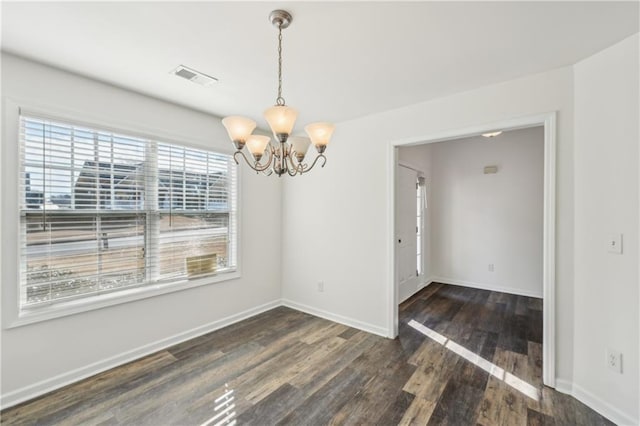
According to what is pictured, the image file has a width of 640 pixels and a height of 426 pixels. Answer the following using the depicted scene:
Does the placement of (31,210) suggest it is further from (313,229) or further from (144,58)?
(313,229)

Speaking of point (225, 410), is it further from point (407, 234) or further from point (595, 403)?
point (407, 234)

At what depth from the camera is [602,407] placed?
193 cm

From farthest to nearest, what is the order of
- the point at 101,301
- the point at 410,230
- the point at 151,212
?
the point at 410,230
the point at 151,212
the point at 101,301

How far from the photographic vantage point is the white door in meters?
Answer: 4.20

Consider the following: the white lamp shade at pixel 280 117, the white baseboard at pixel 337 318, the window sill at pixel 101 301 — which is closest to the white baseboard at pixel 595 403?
the white baseboard at pixel 337 318

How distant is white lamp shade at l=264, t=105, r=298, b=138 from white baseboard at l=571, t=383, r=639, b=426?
2.83 metres

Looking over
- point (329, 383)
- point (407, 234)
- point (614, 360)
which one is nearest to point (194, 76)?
point (329, 383)

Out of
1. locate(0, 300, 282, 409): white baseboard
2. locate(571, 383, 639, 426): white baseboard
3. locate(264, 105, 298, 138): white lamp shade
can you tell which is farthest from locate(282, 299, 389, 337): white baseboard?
locate(264, 105, 298, 138): white lamp shade

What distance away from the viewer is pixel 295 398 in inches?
83.4

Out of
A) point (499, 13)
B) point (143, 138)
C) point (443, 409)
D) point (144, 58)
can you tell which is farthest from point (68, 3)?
point (443, 409)

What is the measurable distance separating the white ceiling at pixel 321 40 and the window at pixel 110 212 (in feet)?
2.00

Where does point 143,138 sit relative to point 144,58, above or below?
below

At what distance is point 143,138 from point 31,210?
3.47 feet

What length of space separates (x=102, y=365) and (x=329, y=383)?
2.00m
